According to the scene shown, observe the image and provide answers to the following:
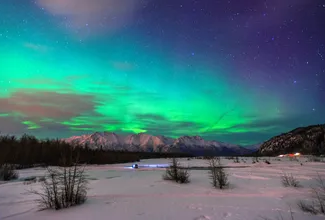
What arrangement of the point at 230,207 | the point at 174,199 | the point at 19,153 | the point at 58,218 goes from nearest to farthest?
the point at 58,218 < the point at 230,207 < the point at 174,199 < the point at 19,153

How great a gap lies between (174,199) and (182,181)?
5178 mm

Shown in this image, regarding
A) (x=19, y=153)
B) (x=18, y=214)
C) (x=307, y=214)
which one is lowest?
(x=307, y=214)

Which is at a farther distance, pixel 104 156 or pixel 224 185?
pixel 104 156

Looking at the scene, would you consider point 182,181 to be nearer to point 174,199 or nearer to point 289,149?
point 174,199

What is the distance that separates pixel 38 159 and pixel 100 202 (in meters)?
36.7

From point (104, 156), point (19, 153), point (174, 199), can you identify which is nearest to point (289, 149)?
point (104, 156)

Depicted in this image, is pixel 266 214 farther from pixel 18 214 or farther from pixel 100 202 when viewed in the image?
pixel 18 214

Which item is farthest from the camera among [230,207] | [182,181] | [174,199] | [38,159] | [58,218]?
[38,159]

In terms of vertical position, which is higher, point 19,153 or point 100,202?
A: point 19,153

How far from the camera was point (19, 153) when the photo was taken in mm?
34906

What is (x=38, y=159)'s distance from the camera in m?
39.4

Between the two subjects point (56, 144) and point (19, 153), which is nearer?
point (19, 153)

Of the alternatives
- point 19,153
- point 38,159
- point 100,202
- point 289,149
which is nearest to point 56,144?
point 38,159

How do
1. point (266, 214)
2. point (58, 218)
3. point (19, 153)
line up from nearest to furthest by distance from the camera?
point (58, 218), point (266, 214), point (19, 153)
